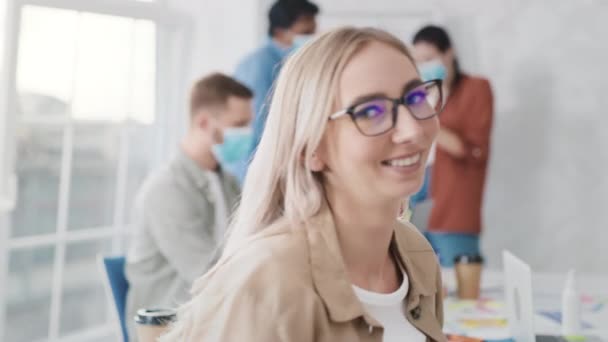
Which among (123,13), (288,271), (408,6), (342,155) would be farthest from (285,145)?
(408,6)

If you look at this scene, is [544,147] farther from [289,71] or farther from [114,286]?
[289,71]

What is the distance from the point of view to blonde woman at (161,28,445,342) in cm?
111

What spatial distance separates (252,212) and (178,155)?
1474mm

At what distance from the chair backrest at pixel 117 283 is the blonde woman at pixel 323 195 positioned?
4.26 ft

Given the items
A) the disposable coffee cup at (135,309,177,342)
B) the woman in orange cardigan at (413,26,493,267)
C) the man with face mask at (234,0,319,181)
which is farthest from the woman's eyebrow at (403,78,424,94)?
the woman in orange cardigan at (413,26,493,267)

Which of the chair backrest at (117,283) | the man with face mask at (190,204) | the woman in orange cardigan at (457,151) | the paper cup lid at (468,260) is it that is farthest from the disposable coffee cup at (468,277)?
the woman in orange cardigan at (457,151)

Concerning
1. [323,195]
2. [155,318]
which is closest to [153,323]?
[155,318]

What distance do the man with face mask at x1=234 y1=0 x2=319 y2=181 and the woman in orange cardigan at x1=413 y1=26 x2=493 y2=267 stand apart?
59 cm

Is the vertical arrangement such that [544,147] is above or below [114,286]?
above

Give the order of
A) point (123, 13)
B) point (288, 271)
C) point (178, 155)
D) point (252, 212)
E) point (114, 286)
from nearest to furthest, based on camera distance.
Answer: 1. point (288, 271)
2. point (252, 212)
3. point (114, 286)
4. point (178, 155)
5. point (123, 13)

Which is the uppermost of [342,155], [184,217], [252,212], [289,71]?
[289,71]

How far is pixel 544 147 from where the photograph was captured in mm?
4555

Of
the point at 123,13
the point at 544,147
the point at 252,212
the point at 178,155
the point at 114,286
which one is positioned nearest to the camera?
the point at 252,212

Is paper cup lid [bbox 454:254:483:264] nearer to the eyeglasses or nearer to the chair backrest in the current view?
the chair backrest
